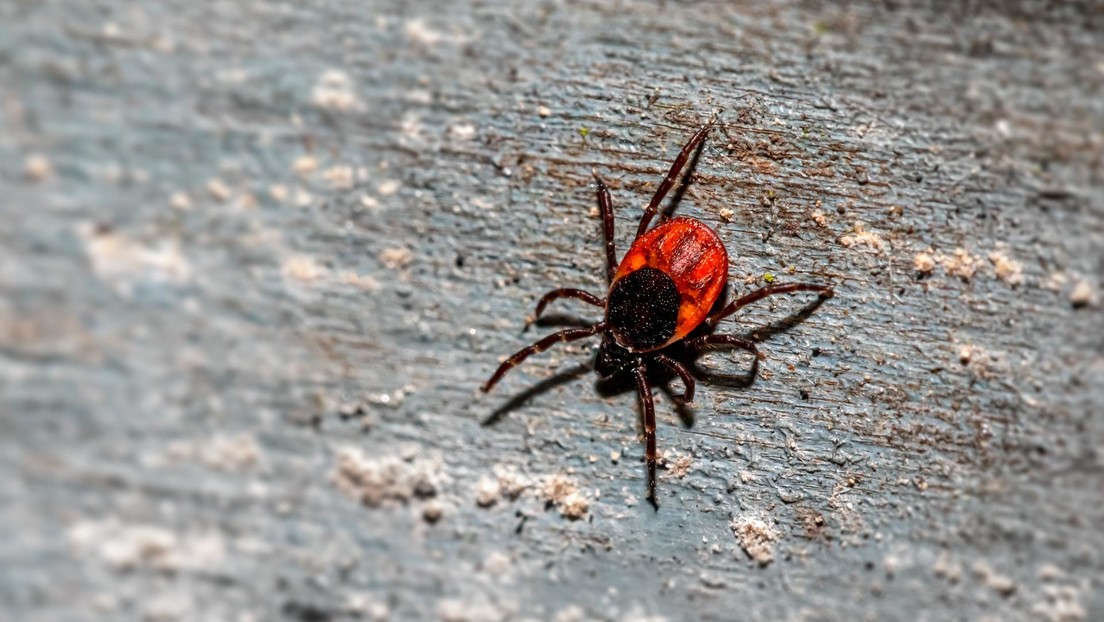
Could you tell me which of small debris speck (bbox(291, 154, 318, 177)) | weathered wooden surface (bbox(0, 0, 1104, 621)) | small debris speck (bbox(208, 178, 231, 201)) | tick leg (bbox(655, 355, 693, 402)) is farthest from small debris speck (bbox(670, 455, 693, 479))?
small debris speck (bbox(208, 178, 231, 201))

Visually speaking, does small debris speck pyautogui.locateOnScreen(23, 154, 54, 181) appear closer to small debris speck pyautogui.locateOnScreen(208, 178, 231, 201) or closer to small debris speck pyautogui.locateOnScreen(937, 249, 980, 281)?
small debris speck pyautogui.locateOnScreen(208, 178, 231, 201)

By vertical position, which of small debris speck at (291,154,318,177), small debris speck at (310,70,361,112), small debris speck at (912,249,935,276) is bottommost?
small debris speck at (912,249,935,276)

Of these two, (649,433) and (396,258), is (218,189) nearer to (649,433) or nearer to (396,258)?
(396,258)

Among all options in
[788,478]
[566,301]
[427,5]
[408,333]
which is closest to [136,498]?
[408,333]

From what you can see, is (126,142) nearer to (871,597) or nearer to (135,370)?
(135,370)

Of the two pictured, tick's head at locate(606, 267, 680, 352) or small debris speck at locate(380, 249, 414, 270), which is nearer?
small debris speck at locate(380, 249, 414, 270)

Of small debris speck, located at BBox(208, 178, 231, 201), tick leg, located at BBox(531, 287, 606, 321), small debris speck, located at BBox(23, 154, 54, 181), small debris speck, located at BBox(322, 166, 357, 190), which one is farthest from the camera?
tick leg, located at BBox(531, 287, 606, 321)

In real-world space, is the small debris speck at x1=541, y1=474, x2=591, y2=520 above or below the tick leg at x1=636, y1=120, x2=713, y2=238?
below

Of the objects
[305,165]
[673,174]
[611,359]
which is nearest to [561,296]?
[611,359]
